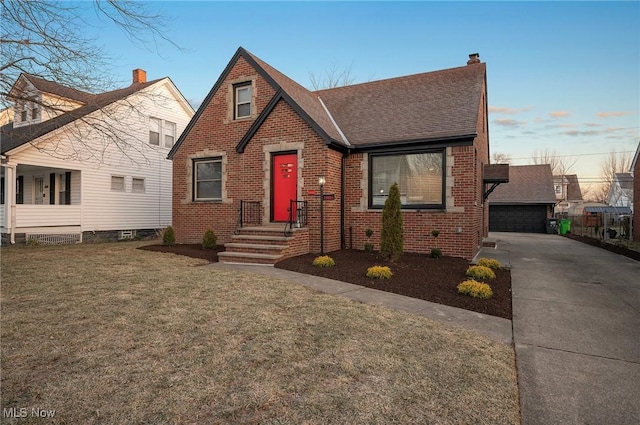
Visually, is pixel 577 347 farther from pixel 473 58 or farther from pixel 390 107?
pixel 473 58

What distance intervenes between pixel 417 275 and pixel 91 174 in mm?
15613

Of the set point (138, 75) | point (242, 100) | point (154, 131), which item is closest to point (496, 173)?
point (242, 100)

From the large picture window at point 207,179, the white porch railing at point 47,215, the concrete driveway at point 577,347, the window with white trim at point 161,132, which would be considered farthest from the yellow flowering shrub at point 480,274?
the window with white trim at point 161,132

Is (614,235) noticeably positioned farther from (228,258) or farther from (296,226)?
(228,258)

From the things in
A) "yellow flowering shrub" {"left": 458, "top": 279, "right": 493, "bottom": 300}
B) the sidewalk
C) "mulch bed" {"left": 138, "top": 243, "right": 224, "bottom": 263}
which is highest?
"mulch bed" {"left": 138, "top": 243, "right": 224, "bottom": 263}

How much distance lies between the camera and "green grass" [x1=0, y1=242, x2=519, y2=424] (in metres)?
2.51

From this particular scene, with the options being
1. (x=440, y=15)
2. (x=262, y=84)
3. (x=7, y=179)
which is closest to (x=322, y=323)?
(x=262, y=84)

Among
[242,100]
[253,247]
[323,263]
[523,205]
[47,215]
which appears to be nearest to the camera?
[323,263]

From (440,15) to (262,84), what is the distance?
606 cm

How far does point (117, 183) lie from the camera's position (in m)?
17.3

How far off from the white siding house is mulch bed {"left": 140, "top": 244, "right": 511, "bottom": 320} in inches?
310

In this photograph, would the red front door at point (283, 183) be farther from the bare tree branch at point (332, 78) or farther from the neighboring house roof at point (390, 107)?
the bare tree branch at point (332, 78)

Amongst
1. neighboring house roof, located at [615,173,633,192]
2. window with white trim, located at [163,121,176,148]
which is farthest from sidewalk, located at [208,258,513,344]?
neighboring house roof, located at [615,173,633,192]

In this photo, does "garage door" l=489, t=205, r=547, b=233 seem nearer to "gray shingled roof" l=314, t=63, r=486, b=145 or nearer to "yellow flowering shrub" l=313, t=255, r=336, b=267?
"gray shingled roof" l=314, t=63, r=486, b=145
